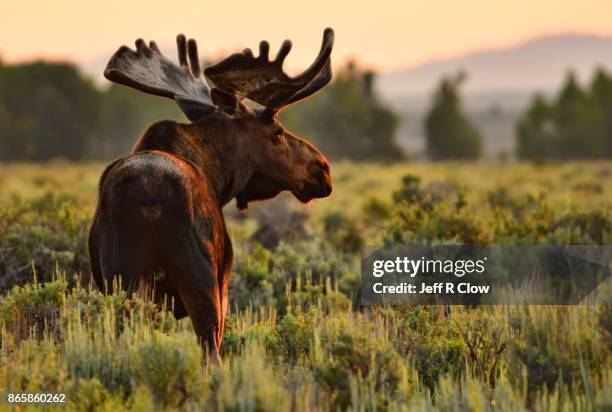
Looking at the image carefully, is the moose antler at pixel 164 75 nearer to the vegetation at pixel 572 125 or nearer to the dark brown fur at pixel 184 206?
the dark brown fur at pixel 184 206

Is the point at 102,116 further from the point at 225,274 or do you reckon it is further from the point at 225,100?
the point at 225,274

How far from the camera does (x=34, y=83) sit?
70125 mm

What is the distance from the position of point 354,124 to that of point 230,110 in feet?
238

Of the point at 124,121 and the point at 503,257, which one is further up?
the point at 124,121

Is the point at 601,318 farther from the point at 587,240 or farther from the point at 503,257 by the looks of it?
the point at 587,240

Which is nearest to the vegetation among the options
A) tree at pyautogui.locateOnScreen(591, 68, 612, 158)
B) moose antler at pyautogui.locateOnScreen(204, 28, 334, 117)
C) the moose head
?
tree at pyautogui.locateOnScreen(591, 68, 612, 158)

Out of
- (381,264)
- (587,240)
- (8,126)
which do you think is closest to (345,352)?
(381,264)

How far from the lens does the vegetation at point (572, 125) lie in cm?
7012

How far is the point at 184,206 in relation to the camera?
5250 mm

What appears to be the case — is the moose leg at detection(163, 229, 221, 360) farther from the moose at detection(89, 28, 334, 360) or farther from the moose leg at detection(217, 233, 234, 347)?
the moose leg at detection(217, 233, 234, 347)

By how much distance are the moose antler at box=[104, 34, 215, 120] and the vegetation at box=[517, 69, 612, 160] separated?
6433 cm

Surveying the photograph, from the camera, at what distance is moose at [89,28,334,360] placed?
5.22 meters

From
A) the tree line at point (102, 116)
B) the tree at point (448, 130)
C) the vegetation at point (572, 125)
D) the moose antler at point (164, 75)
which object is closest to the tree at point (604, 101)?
the vegetation at point (572, 125)

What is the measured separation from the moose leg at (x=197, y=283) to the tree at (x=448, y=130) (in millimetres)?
71034
